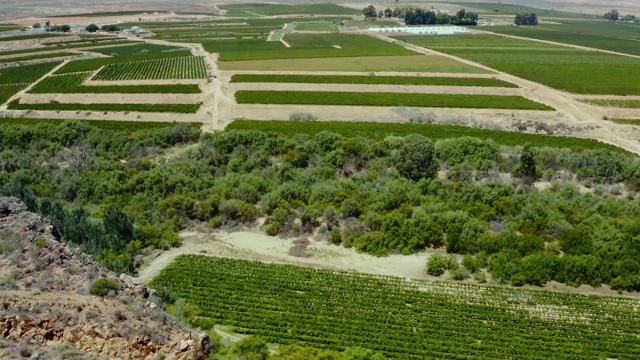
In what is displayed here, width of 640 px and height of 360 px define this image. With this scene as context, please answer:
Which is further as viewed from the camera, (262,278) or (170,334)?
(262,278)

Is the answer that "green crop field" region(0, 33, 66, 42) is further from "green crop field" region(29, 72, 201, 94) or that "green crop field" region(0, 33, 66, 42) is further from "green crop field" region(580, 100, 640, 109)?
"green crop field" region(580, 100, 640, 109)

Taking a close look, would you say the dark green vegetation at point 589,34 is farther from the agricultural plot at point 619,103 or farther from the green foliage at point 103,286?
the green foliage at point 103,286

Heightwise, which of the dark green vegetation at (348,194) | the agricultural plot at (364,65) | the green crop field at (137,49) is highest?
the green crop field at (137,49)

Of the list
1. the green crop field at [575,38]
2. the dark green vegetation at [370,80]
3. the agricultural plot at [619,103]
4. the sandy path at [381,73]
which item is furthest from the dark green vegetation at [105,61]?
the green crop field at [575,38]

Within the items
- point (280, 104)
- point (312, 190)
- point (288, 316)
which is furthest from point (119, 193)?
point (280, 104)

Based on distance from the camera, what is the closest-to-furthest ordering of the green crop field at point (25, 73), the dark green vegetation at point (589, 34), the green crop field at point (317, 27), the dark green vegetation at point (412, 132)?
the dark green vegetation at point (412, 132), the green crop field at point (25, 73), the dark green vegetation at point (589, 34), the green crop field at point (317, 27)

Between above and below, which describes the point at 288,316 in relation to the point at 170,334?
below

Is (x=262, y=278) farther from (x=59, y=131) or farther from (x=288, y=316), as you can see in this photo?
(x=59, y=131)
